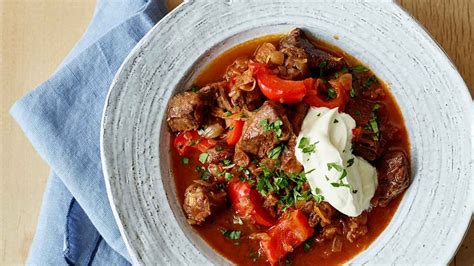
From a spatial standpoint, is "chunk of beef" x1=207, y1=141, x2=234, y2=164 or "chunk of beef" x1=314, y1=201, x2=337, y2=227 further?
"chunk of beef" x1=207, y1=141, x2=234, y2=164

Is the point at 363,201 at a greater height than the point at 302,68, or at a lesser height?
lesser

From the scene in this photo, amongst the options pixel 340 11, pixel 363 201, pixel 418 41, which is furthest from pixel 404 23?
pixel 363 201

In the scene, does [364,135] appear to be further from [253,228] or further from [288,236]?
[253,228]

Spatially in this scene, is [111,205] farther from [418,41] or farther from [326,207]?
[418,41]

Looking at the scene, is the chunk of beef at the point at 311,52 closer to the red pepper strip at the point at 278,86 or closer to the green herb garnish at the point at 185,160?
the red pepper strip at the point at 278,86

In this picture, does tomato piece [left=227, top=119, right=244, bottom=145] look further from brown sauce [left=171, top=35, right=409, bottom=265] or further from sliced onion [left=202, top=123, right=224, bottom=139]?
brown sauce [left=171, top=35, right=409, bottom=265]

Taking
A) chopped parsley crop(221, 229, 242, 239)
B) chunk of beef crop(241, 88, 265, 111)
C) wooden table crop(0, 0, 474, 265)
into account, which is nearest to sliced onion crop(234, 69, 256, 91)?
chunk of beef crop(241, 88, 265, 111)

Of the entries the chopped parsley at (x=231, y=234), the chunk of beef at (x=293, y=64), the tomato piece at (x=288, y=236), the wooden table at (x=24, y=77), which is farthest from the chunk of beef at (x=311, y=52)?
the wooden table at (x=24, y=77)
